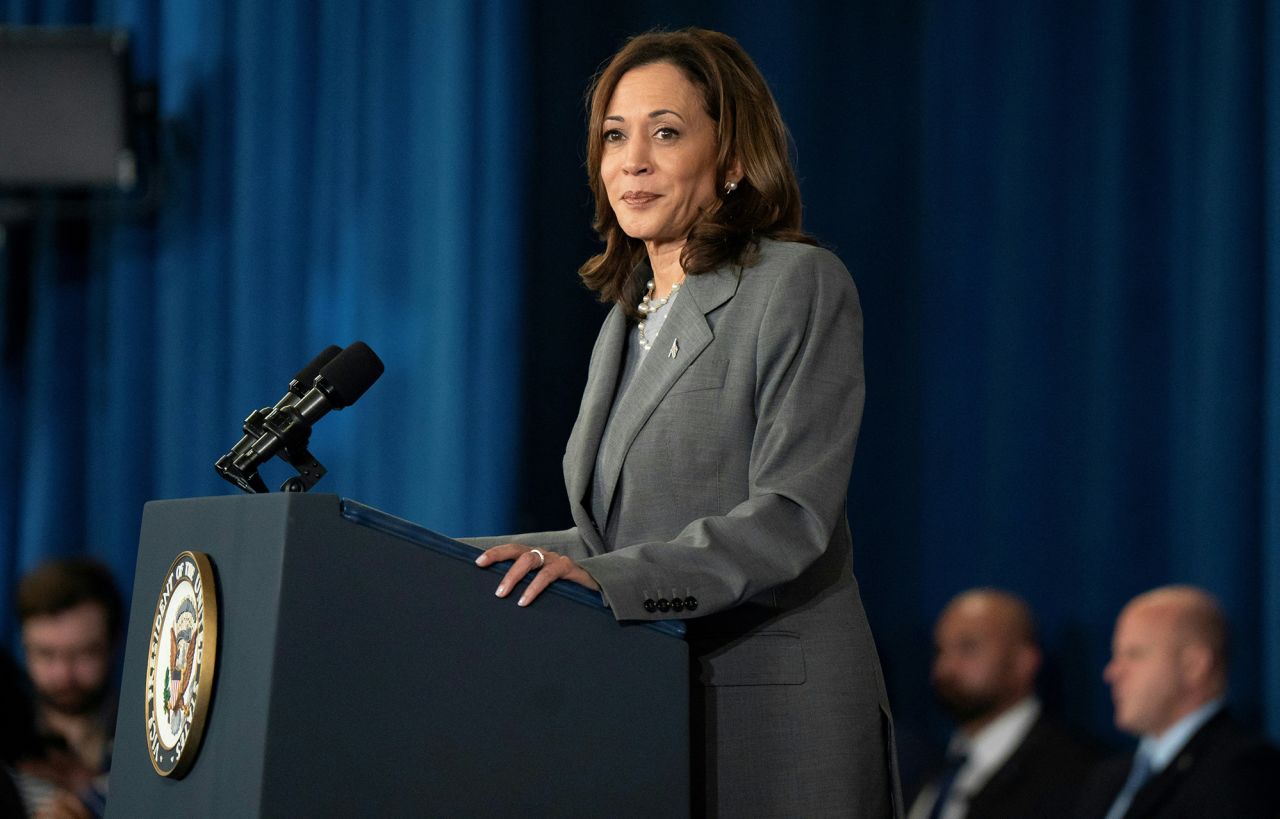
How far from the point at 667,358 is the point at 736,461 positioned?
0.46 feet

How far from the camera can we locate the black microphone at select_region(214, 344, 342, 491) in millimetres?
1452

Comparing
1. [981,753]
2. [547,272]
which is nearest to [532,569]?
[981,753]

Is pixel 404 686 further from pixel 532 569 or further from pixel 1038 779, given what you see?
pixel 1038 779

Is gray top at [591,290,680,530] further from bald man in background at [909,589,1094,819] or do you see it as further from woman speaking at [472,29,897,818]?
bald man in background at [909,589,1094,819]

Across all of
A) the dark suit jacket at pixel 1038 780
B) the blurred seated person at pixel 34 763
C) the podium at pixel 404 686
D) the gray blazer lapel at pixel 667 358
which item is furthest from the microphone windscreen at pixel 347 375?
the dark suit jacket at pixel 1038 780

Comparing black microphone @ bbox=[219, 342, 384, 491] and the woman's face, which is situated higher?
the woman's face

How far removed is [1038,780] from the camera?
158 inches

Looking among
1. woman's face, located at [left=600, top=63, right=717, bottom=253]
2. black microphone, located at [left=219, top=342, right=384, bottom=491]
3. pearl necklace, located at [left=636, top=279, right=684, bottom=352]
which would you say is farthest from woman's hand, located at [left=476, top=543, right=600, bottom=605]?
woman's face, located at [left=600, top=63, right=717, bottom=253]

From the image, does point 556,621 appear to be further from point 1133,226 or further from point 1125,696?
point 1133,226

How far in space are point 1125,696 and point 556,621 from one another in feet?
9.22

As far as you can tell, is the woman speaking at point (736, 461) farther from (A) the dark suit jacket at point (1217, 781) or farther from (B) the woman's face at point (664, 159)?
(A) the dark suit jacket at point (1217, 781)

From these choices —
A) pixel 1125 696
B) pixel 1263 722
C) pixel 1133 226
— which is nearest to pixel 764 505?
pixel 1125 696

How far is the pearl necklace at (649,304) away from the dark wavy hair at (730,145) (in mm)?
16

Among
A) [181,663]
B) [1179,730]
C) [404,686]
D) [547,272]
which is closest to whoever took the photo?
[404,686]
